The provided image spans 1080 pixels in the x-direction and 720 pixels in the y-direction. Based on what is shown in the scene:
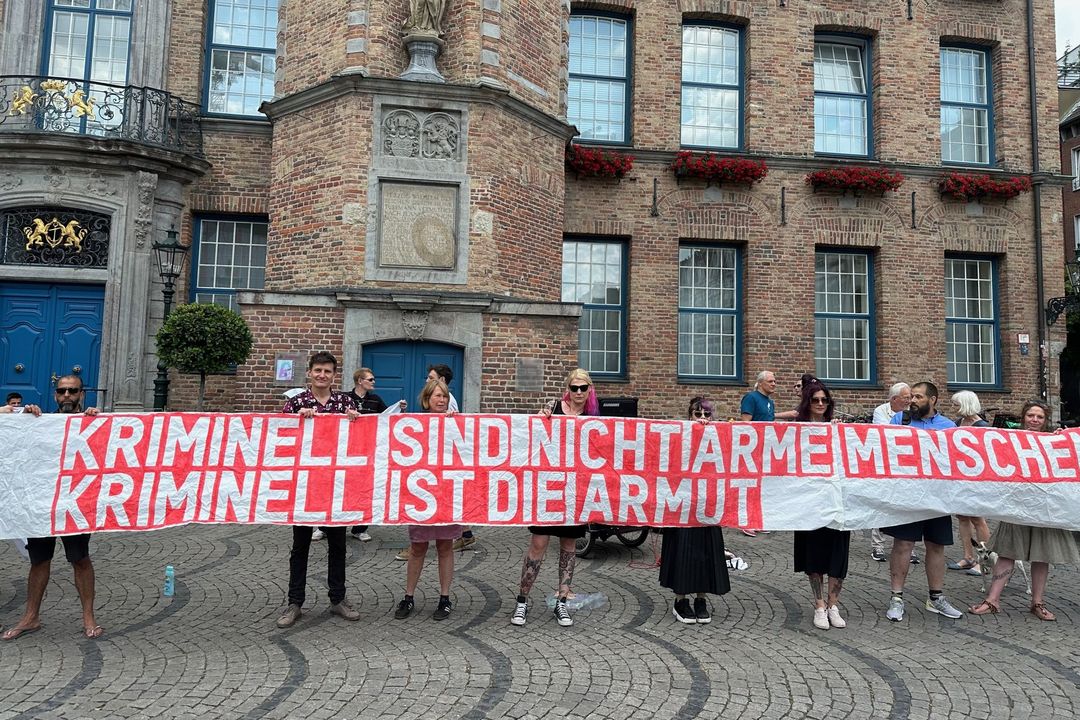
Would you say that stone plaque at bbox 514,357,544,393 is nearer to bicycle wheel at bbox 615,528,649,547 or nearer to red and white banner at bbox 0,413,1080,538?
bicycle wheel at bbox 615,528,649,547

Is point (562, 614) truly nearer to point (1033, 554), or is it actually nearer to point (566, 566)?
point (566, 566)

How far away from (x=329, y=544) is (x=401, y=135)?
289 inches

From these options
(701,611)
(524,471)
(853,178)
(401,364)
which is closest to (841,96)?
(853,178)

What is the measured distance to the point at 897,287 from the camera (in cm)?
1373

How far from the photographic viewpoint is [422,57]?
10625 millimetres

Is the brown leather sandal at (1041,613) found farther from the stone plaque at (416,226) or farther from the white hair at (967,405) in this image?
the stone plaque at (416,226)

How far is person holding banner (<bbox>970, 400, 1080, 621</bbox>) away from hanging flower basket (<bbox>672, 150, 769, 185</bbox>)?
910 centimetres

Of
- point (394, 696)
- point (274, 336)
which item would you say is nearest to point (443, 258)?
point (274, 336)

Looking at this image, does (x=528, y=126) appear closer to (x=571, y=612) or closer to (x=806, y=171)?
(x=806, y=171)

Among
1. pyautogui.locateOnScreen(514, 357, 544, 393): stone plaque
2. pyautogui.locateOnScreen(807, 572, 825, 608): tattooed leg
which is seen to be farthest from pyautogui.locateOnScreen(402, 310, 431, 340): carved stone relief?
pyautogui.locateOnScreen(807, 572, 825, 608): tattooed leg

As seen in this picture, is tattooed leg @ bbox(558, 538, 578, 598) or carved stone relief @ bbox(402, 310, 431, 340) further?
carved stone relief @ bbox(402, 310, 431, 340)

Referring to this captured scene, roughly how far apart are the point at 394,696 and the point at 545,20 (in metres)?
11.0

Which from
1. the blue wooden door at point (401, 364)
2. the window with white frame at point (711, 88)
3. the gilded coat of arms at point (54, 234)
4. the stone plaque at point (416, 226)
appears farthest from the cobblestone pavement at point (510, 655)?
the window with white frame at point (711, 88)

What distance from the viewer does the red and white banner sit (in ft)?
15.8
